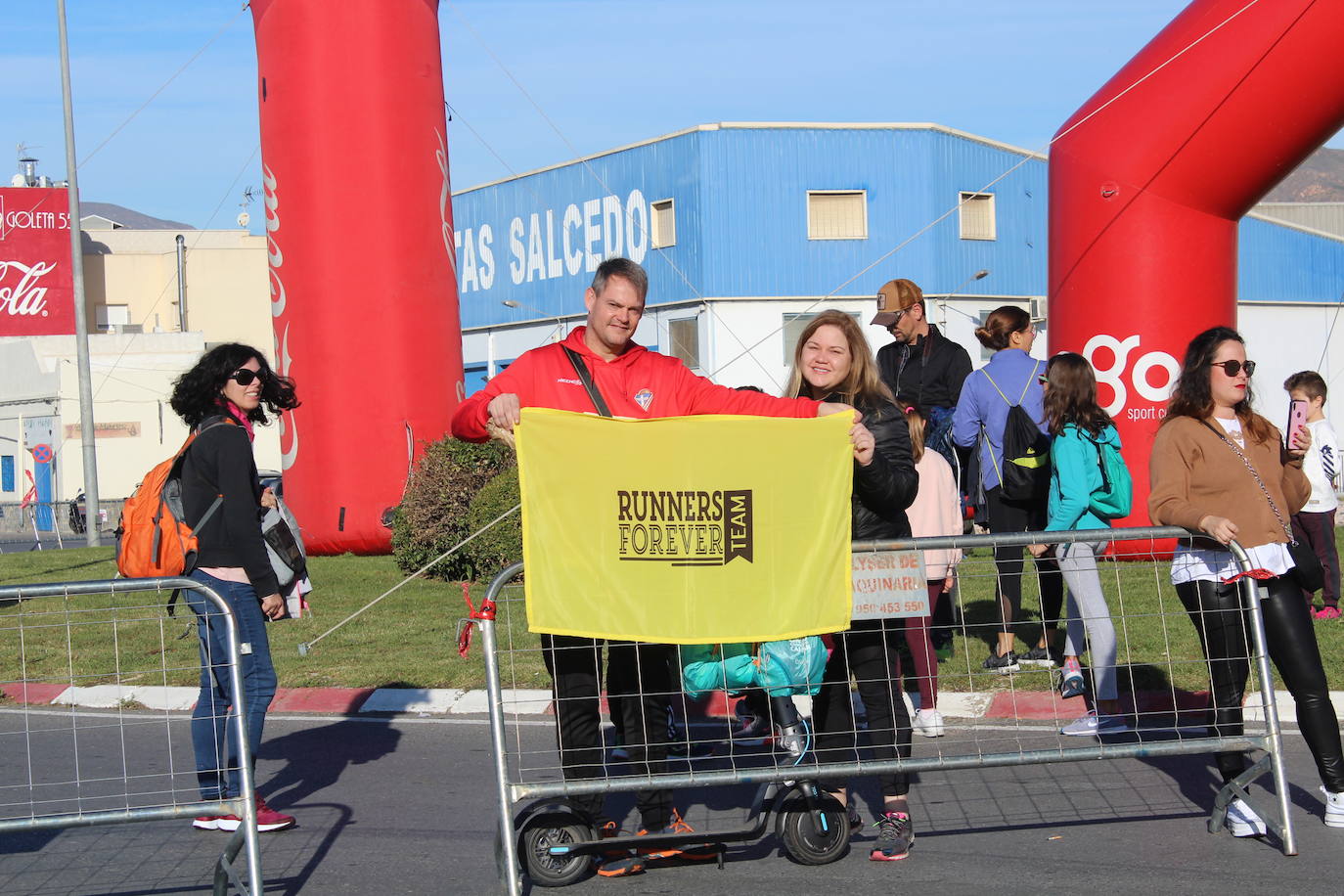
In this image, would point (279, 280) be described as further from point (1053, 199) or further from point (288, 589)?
point (288, 589)

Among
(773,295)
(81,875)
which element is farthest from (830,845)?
(773,295)

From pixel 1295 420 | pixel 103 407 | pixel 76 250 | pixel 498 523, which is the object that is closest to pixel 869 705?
pixel 1295 420

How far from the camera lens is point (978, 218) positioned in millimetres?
37750

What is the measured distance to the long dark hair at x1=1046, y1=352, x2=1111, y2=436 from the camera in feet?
25.4

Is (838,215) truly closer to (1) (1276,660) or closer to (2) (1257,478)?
(2) (1257,478)

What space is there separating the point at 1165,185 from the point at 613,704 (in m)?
8.53

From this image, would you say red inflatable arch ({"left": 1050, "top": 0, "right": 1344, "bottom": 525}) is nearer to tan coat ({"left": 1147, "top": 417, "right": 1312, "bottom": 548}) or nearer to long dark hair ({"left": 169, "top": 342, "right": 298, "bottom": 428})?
tan coat ({"left": 1147, "top": 417, "right": 1312, "bottom": 548})

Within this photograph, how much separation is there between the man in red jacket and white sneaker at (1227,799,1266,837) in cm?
218

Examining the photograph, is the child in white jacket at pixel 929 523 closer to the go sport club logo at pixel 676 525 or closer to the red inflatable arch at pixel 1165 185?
the go sport club logo at pixel 676 525

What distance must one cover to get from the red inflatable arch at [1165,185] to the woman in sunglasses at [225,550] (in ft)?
27.3

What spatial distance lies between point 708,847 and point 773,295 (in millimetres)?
30869

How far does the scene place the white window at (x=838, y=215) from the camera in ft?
118

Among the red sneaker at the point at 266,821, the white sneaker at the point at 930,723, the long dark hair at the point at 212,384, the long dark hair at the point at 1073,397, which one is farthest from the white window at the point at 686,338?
the red sneaker at the point at 266,821

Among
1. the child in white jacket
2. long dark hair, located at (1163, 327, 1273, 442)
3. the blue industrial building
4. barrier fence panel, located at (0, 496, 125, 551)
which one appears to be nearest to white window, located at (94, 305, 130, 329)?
barrier fence panel, located at (0, 496, 125, 551)
